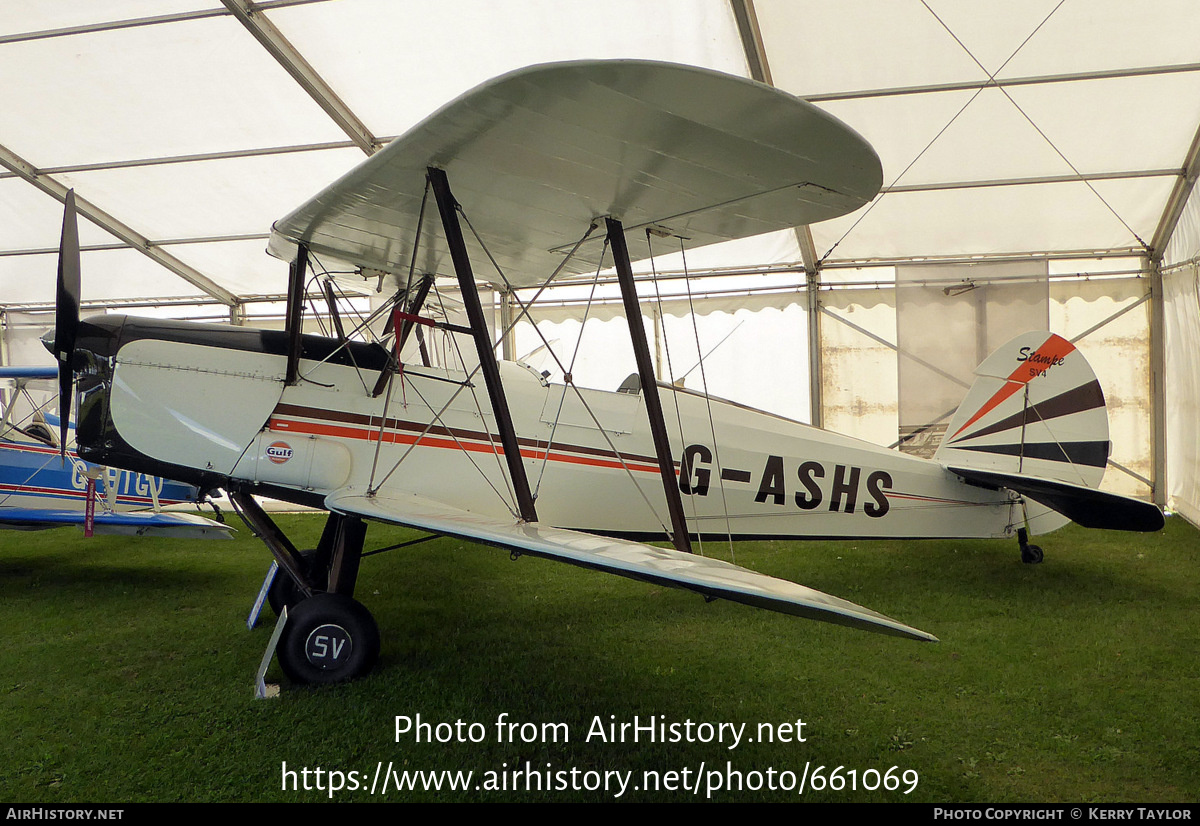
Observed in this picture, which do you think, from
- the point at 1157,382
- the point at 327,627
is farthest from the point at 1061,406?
the point at 327,627

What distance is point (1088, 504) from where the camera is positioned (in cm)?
463

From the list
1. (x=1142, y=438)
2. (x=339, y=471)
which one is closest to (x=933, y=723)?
(x=339, y=471)

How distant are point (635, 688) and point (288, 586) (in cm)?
237

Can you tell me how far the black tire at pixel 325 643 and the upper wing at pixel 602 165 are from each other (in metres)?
1.95

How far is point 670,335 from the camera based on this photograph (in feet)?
33.5

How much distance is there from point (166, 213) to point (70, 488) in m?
4.44

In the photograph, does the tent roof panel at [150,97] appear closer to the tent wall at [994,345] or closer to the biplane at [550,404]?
the biplane at [550,404]

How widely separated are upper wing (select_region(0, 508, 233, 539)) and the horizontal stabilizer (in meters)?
5.92

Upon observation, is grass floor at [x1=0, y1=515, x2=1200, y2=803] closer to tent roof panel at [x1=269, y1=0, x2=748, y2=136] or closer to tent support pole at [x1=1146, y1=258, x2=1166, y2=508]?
tent support pole at [x1=1146, y1=258, x2=1166, y2=508]

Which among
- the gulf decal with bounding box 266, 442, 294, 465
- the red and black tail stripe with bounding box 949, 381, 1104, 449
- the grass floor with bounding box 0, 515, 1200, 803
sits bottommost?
the grass floor with bounding box 0, 515, 1200, 803

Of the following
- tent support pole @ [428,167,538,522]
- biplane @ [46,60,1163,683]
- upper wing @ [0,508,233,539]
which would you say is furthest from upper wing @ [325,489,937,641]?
upper wing @ [0,508,233,539]

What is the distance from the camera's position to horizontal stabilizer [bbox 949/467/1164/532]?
433cm

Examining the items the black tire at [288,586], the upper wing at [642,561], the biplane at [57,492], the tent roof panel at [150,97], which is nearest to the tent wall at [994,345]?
the tent roof panel at [150,97]

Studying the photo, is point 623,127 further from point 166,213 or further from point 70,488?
point 166,213
